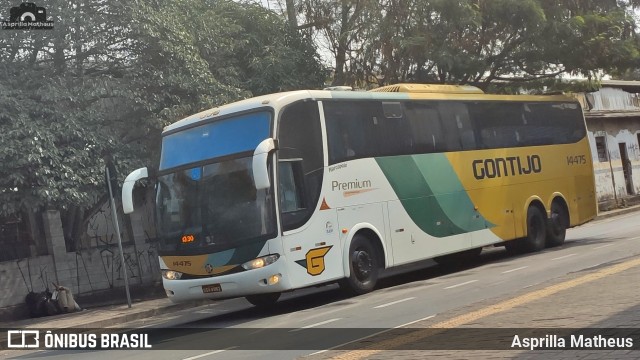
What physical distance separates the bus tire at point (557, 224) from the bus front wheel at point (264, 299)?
8.15 m

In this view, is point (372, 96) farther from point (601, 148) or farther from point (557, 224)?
point (601, 148)

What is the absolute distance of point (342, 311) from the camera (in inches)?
494

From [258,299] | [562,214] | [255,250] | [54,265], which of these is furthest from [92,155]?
[562,214]

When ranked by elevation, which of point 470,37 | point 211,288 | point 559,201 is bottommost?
point 211,288

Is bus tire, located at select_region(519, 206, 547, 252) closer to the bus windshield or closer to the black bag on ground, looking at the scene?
the bus windshield

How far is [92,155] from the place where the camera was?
18016mm

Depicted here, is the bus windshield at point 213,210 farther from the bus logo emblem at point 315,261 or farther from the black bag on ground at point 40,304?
the black bag on ground at point 40,304

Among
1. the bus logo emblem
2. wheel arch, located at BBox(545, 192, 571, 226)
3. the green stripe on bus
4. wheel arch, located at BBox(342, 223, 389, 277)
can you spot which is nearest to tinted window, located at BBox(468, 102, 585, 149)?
wheel arch, located at BBox(545, 192, 571, 226)

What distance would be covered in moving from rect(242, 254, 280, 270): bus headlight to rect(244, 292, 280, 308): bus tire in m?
2.28


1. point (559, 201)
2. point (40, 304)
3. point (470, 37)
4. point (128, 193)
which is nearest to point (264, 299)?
point (128, 193)

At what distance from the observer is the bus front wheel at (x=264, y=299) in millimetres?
15148

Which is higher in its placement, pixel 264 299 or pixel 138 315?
pixel 264 299

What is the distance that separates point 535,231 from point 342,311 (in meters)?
8.85

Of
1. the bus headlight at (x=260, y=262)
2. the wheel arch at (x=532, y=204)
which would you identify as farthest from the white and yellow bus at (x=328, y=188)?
the wheel arch at (x=532, y=204)
